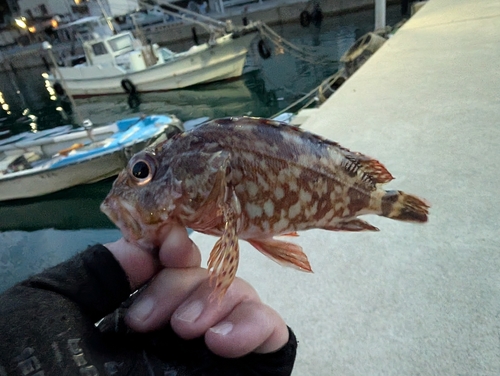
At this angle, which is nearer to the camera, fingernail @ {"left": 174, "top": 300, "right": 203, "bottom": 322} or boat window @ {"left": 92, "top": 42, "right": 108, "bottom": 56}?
fingernail @ {"left": 174, "top": 300, "right": 203, "bottom": 322}

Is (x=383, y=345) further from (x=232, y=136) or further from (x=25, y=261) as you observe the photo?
(x=25, y=261)

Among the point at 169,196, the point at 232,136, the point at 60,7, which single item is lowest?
the point at 169,196

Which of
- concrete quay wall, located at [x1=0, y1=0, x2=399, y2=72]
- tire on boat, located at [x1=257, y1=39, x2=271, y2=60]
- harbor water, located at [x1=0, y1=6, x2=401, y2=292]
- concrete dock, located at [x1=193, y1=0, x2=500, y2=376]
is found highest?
concrete quay wall, located at [x1=0, y1=0, x2=399, y2=72]

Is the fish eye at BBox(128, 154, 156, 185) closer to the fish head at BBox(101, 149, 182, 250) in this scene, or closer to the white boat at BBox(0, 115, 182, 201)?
the fish head at BBox(101, 149, 182, 250)

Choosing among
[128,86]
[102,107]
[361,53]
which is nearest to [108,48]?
[128,86]

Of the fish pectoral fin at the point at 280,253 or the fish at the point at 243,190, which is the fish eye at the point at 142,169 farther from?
the fish pectoral fin at the point at 280,253

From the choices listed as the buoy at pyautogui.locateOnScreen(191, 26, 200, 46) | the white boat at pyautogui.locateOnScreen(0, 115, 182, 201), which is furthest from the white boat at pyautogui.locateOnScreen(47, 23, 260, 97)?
the buoy at pyautogui.locateOnScreen(191, 26, 200, 46)

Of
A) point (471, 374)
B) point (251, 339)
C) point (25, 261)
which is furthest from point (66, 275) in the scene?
point (25, 261)
